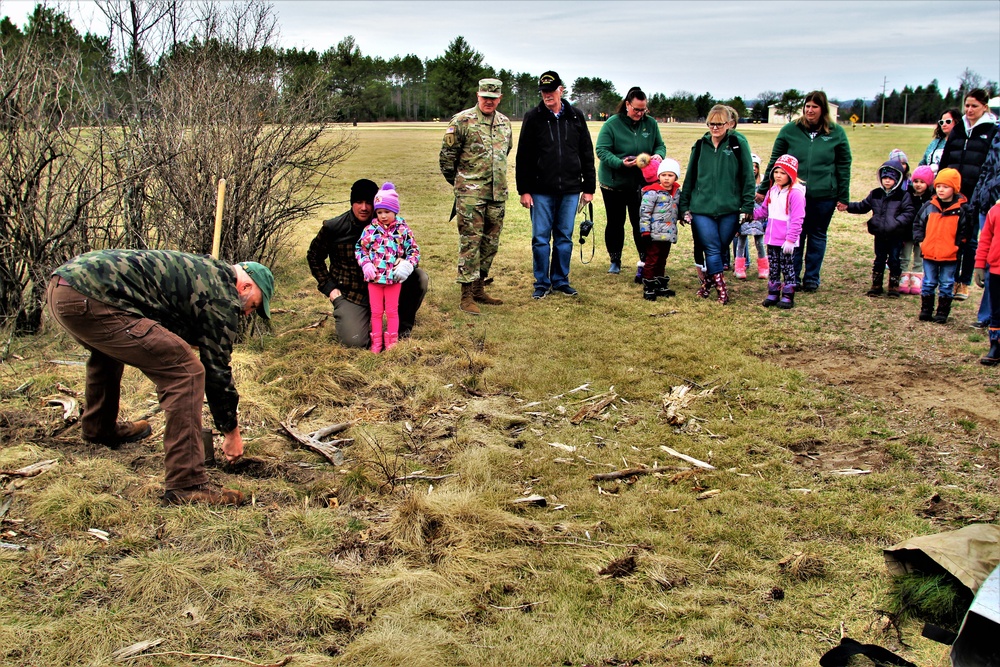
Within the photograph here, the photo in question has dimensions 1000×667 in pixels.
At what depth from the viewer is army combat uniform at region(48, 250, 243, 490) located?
12.8ft

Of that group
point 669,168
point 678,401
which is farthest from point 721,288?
point 678,401

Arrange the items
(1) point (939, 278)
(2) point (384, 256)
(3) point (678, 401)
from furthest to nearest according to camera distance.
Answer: (1) point (939, 278), (2) point (384, 256), (3) point (678, 401)

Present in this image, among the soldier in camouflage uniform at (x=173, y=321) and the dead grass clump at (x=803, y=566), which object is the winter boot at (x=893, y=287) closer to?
the dead grass clump at (x=803, y=566)

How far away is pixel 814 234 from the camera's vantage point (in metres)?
8.60

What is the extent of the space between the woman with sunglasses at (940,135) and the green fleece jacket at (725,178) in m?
2.12

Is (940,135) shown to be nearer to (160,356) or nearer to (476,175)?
→ (476,175)

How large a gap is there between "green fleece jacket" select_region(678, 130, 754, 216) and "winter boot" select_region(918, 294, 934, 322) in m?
1.86

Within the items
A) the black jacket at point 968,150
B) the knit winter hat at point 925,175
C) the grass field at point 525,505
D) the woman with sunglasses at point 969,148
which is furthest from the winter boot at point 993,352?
the knit winter hat at point 925,175

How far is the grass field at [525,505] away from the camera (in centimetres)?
323

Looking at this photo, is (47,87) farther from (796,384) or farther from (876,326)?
(876,326)

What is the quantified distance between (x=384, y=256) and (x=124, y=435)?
2.66 metres

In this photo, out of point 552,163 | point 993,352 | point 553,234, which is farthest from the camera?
point 553,234

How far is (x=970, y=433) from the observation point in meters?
5.06

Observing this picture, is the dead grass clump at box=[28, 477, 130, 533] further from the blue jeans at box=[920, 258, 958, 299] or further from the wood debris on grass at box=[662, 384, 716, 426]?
the blue jeans at box=[920, 258, 958, 299]
